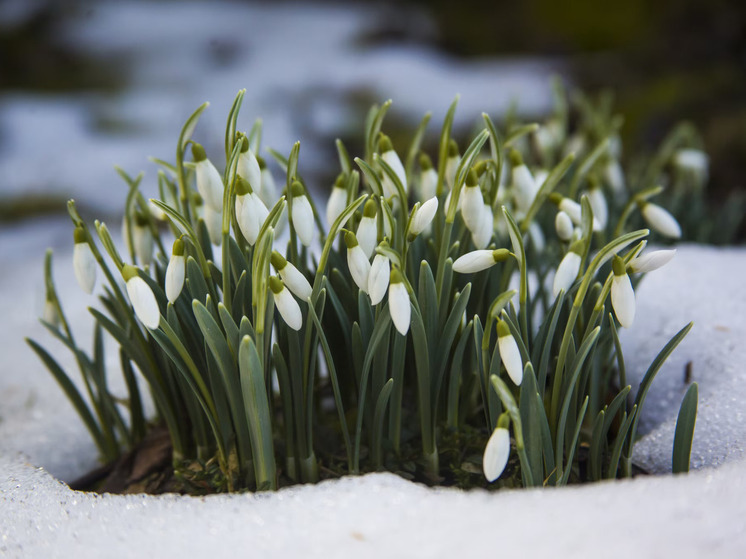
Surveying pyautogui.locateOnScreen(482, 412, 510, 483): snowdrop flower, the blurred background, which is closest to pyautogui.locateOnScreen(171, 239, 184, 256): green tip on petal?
pyautogui.locateOnScreen(482, 412, 510, 483): snowdrop flower

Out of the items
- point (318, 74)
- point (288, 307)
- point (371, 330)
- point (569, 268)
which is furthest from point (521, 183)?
point (318, 74)

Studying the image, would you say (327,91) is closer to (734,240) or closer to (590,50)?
(590,50)

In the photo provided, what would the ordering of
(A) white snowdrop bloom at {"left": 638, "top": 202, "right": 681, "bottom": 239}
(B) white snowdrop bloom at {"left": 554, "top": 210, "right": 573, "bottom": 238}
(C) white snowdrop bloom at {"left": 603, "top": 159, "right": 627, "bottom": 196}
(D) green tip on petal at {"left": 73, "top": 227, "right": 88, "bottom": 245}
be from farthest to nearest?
(C) white snowdrop bloom at {"left": 603, "top": 159, "right": 627, "bottom": 196}, (A) white snowdrop bloom at {"left": 638, "top": 202, "right": 681, "bottom": 239}, (B) white snowdrop bloom at {"left": 554, "top": 210, "right": 573, "bottom": 238}, (D) green tip on petal at {"left": 73, "top": 227, "right": 88, "bottom": 245}

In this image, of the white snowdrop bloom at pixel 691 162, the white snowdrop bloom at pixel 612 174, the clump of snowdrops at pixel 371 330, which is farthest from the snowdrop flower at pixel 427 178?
the white snowdrop bloom at pixel 691 162

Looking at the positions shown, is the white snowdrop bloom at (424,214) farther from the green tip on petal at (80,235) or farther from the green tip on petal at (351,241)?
the green tip on petal at (80,235)

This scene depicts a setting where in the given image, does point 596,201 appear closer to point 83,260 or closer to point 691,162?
point 691,162

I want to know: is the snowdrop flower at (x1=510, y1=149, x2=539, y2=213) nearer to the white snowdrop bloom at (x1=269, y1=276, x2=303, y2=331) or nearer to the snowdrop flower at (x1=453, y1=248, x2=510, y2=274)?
the snowdrop flower at (x1=453, y1=248, x2=510, y2=274)
